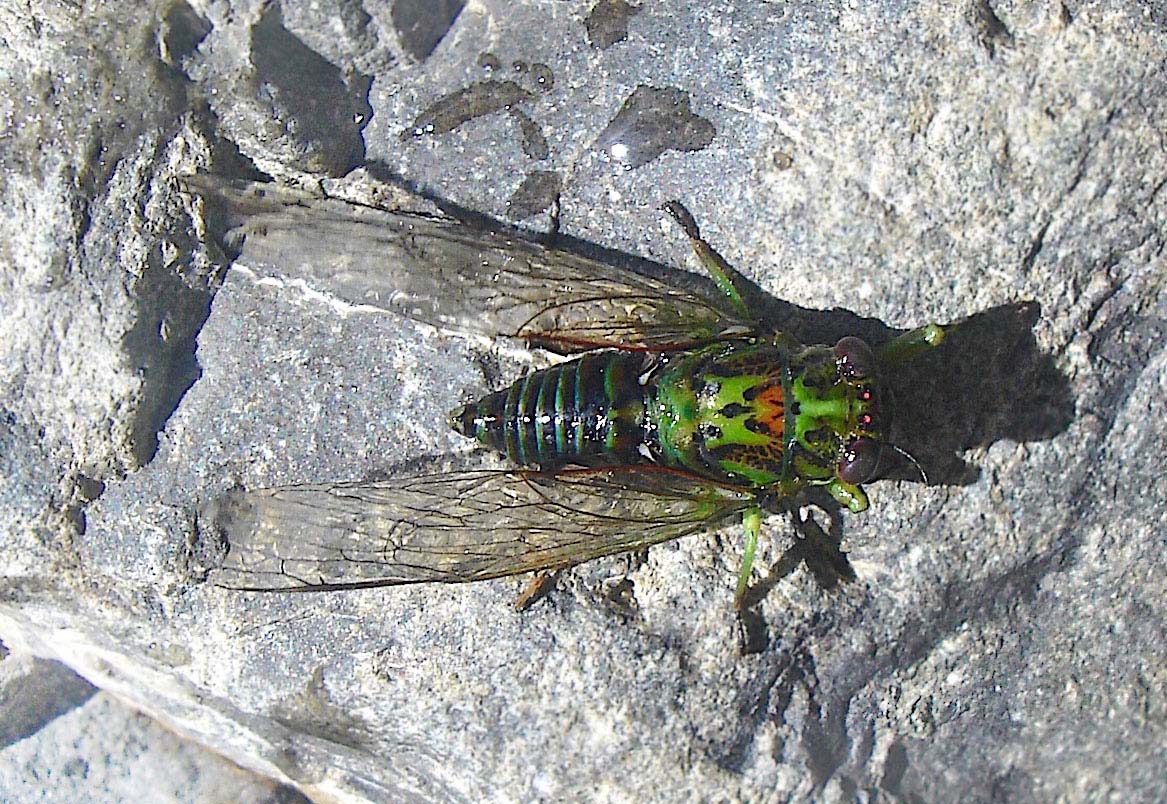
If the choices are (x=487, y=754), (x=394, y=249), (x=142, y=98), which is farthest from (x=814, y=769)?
(x=142, y=98)

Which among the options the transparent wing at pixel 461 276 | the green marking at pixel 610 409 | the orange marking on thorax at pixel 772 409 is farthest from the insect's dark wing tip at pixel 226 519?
the orange marking on thorax at pixel 772 409

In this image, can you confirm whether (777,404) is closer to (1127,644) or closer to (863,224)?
(863,224)

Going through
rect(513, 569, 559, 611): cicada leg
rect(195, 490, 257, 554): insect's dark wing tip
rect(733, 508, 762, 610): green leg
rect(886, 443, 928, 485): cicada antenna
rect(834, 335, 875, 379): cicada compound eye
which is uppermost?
rect(834, 335, 875, 379): cicada compound eye

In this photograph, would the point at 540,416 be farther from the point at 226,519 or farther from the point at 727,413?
the point at 226,519

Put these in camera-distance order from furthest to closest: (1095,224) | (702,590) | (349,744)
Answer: (349,744) → (702,590) → (1095,224)

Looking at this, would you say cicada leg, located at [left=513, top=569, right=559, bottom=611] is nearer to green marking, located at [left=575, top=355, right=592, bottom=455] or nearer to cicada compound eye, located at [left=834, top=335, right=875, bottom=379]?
green marking, located at [left=575, top=355, right=592, bottom=455]

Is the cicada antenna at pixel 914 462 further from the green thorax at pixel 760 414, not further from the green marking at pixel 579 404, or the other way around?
the green marking at pixel 579 404

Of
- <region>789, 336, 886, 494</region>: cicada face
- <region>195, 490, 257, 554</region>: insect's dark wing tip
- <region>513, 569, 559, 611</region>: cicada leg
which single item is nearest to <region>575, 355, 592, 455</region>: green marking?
<region>513, 569, 559, 611</region>: cicada leg
